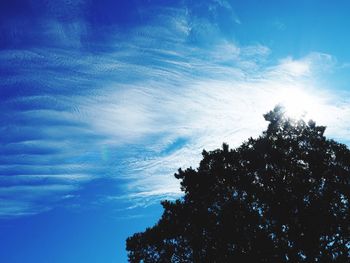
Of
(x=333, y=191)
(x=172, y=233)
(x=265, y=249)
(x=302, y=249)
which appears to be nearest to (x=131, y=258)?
(x=172, y=233)

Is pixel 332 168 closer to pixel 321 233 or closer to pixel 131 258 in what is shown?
pixel 321 233

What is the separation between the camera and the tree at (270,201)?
17328 millimetres

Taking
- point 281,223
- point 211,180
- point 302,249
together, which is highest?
point 211,180

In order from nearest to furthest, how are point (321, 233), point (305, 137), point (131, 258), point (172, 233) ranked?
point (321, 233), point (305, 137), point (172, 233), point (131, 258)

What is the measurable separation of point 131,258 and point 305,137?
58.2 feet

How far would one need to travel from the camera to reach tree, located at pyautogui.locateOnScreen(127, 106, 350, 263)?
1733cm

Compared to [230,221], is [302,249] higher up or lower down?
lower down

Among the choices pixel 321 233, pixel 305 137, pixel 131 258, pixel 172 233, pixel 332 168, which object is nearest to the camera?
pixel 321 233

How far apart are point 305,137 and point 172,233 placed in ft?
41.7

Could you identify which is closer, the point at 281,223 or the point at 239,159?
the point at 281,223

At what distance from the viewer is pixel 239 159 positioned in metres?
20.1

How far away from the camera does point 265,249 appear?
1762 cm

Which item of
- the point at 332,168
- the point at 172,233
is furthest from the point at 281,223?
the point at 172,233

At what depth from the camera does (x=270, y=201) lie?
18172 millimetres
